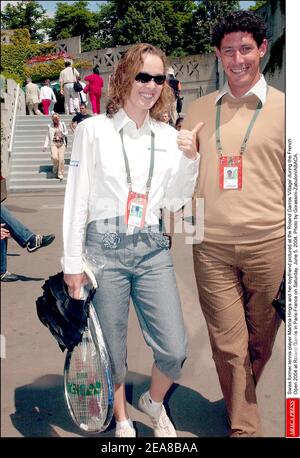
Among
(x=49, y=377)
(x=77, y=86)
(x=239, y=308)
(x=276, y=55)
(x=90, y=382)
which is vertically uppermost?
(x=276, y=55)

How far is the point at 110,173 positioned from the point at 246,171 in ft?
1.67

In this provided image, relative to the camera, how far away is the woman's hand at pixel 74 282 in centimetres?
222

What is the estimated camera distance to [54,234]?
106 inches

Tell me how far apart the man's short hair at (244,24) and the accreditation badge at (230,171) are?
43 centimetres

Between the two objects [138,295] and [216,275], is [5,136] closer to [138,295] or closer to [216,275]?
[138,295]

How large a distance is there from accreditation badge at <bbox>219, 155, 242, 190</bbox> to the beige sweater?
0.02 metres

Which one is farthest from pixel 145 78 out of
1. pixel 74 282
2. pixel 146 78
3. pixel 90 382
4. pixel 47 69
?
A: pixel 90 382

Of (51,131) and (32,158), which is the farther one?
(32,158)

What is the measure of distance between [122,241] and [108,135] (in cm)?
38

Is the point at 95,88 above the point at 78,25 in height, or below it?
below

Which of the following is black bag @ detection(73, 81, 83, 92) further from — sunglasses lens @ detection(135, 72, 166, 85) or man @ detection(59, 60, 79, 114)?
sunglasses lens @ detection(135, 72, 166, 85)

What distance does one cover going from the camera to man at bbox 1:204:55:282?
2367 millimetres

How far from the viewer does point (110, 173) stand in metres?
2.14

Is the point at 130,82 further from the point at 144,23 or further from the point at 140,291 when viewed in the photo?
the point at 140,291
